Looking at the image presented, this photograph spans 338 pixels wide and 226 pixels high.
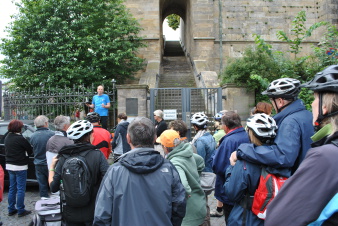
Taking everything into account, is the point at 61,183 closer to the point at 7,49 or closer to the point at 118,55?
→ the point at 118,55

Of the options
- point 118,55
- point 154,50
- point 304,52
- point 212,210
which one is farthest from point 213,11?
point 212,210

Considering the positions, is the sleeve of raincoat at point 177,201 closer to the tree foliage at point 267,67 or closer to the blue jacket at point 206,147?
the blue jacket at point 206,147

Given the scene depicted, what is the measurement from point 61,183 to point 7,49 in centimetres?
1222

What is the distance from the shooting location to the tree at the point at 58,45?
12.7 meters

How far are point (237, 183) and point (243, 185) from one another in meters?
0.05

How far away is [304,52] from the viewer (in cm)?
1919

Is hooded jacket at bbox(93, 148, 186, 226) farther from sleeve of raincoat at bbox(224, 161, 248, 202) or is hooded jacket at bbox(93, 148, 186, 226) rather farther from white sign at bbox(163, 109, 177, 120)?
white sign at bbox(163, 109, 177, 120)

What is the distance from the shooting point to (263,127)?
2.45 meters

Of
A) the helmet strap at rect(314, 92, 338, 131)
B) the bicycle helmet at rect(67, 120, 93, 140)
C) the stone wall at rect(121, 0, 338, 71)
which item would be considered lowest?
the bicycle helmet at rect(67, 120, 93, 140)

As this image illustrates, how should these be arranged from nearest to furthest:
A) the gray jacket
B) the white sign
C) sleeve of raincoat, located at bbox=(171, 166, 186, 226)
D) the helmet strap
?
the helmet strap < sleeve of raincoat, located at bbox=(171, 166, 186, 226) < the gray jacket < the white sign

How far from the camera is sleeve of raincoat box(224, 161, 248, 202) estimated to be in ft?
7.89

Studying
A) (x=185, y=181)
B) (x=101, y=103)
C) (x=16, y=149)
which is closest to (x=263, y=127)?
(x=185, y=181)

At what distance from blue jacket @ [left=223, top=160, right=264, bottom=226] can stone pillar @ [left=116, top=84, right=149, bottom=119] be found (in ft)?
26.4

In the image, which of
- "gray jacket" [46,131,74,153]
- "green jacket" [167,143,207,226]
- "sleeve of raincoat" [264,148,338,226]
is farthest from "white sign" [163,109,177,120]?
"sleeve of raincoat" [264,148,338,226]
